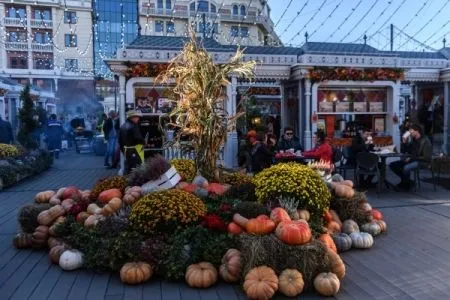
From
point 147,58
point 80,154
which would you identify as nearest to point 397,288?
point 147,58

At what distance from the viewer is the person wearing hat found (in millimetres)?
9455

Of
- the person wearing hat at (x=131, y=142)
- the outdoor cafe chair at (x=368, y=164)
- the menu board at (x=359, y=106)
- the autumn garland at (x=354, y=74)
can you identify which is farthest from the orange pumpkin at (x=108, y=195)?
the menu board at (x=359, y=106)

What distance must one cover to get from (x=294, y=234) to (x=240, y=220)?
73 cm

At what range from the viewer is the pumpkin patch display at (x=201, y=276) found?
4.21 metres

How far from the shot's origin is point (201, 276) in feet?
13.8

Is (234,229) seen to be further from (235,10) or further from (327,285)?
(235,10)

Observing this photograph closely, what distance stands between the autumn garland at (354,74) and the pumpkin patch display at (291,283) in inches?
357

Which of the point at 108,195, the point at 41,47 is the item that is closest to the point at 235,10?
the point at 41,47

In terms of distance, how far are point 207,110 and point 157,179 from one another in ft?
3.81

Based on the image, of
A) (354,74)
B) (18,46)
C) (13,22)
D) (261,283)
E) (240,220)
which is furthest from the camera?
(13,22)

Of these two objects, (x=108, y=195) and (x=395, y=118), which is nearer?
(x=108, y=195)

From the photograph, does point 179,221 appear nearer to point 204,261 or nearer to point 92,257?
point 204,261

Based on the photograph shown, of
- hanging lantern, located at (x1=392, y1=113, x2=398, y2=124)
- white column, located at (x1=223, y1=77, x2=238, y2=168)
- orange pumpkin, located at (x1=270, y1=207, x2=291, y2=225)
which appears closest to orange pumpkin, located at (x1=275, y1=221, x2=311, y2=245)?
orange pumpkin, located at (x1=270, y1=207, x2=291, y2=225)

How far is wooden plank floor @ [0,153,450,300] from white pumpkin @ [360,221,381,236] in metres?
0.11
